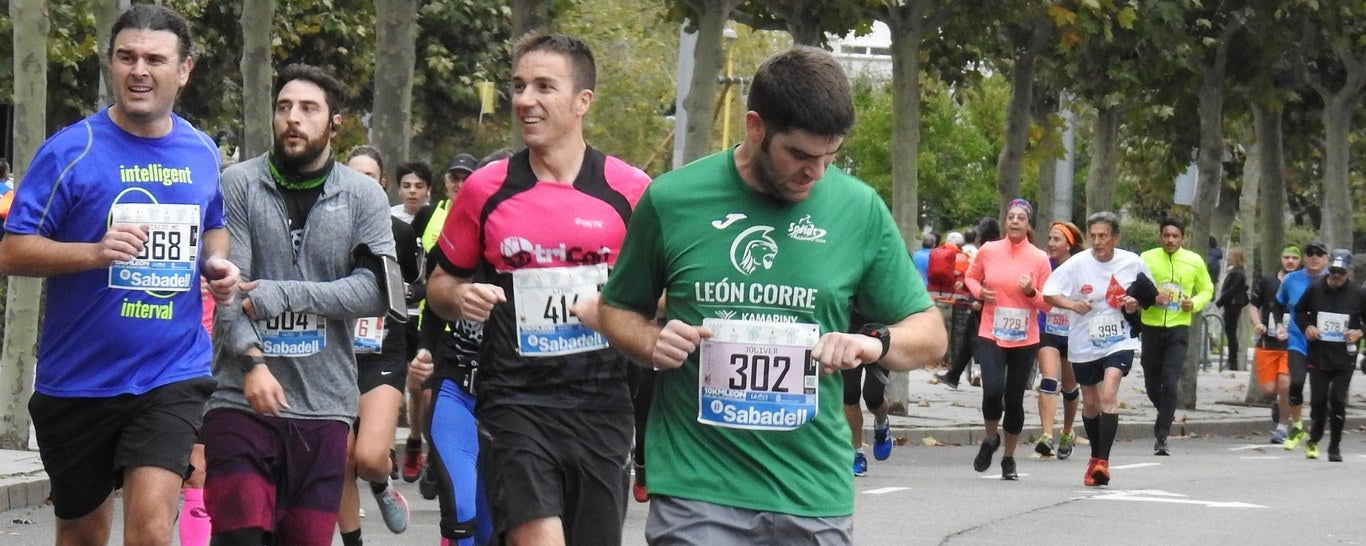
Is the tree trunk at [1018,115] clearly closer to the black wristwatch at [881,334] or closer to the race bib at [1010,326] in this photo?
the race bib at [1010,326]

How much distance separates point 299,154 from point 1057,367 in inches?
410

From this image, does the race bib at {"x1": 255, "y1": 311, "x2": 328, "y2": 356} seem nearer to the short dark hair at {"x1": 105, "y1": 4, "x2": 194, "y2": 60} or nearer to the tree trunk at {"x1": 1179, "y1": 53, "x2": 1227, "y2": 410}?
Answer: the short dark hair at {"x1": 105, "y1": 4, "x2": 194, "y2": 60}

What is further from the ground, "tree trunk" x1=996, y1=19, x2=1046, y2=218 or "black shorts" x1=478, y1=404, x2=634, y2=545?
"tree trunk" x1=996, y1=19, x2=1046, y2=218

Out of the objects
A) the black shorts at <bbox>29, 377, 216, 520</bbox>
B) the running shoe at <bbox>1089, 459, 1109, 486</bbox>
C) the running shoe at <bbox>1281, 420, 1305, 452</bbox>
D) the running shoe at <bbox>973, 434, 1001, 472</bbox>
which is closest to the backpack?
the running shoe at <bbox>1281, 420, 1305, 452</bbox>

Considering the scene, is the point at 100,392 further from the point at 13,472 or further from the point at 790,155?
the point at 13,472

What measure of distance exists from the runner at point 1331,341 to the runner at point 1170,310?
41.4 inches

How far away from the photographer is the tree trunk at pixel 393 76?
15258 millimetres

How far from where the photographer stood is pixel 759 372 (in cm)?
461

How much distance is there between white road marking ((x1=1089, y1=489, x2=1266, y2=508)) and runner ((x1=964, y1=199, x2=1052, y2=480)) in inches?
43.0

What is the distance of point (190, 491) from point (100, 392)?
4.02 feet

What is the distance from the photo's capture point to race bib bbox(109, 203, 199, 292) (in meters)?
6.14

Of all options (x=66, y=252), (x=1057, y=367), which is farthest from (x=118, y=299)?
(x=1057, y=367)

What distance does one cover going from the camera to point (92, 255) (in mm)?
5953

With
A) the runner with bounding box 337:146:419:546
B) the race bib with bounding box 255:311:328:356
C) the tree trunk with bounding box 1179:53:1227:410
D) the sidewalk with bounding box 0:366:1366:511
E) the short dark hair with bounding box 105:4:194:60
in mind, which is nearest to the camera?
the short dark hair with bounding box 105:4:194:60
